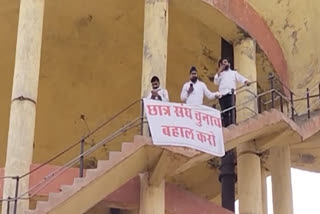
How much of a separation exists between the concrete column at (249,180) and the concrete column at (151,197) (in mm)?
2915

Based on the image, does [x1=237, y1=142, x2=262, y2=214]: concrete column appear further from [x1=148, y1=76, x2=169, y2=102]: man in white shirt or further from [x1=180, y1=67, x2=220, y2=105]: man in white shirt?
[x1=148, y1=76, x2=169, y2=102]: man in white shirt

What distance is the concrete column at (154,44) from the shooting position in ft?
57.9

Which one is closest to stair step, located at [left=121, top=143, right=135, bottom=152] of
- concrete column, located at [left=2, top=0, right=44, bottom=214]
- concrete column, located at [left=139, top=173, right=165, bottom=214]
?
concrete column, located at [left=139, top=173, right=165, bottom=214]

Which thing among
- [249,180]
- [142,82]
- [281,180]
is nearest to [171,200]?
[249,180]

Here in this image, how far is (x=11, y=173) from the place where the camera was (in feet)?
53.6

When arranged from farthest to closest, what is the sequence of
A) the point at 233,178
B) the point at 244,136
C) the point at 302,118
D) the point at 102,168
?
the point at 233,178 < the point at 302,118 < the point at 244,136 < the point at 102,168

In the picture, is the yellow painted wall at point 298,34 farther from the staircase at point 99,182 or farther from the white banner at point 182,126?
the staircase at point 99,182

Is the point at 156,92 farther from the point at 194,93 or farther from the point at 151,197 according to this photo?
the point at 151,197

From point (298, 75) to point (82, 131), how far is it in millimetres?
6777

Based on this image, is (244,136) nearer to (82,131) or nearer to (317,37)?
(317,37)

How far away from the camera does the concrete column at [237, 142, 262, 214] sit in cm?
1944

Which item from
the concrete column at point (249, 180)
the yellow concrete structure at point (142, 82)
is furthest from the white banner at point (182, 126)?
the concrete column at point (249, 180)

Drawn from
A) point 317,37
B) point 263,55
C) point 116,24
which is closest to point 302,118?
point 263,55

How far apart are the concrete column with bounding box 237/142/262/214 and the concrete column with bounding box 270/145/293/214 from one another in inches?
63.1
